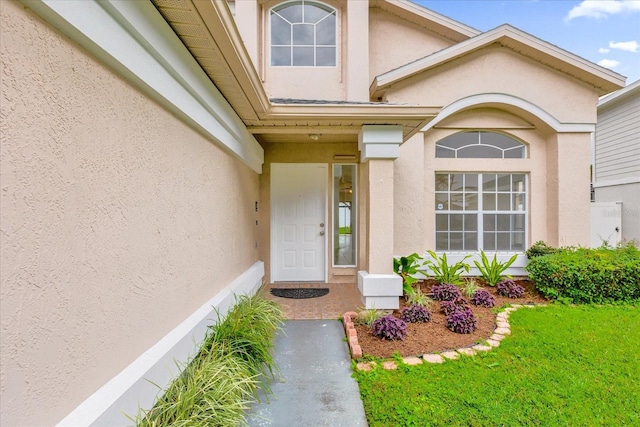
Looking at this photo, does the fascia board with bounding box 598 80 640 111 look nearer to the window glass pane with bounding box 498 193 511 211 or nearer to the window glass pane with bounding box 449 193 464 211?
the window glass pane with bounding box 498 193 511 211

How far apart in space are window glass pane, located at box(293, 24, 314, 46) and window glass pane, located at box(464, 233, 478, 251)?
19.4ft

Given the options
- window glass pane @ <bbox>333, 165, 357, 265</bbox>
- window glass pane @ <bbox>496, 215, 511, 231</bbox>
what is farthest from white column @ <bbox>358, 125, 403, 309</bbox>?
window glass pane @ <bbox>496, 215, 511, 231</bbox>

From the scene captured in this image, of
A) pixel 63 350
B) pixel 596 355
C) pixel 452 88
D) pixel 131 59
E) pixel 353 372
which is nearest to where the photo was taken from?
pixel 63 350

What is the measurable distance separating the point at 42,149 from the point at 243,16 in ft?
23.7

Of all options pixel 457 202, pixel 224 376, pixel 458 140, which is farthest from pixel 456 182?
pixel 224 376

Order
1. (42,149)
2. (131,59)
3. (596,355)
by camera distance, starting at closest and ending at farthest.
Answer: (42,149)
(131,59)
(596,355)

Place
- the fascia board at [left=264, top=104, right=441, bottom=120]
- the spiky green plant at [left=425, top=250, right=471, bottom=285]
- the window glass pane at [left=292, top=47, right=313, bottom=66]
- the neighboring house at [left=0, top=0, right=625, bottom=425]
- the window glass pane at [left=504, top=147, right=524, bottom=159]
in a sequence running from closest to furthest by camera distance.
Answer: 1. the neighboring house at [left=0, top=0, right=625, bottom=425]
2. the fascia board at [left=264, top=104, right=441, bottom=120]
3. the spiky green plant at [left=425, top=250, right=471, bottom=285]
4. the window glass pane at [left=504, top=147, right=524, bottom=159]
5. the window glass pane at [left=292, top=47, right=313, bottom=66]

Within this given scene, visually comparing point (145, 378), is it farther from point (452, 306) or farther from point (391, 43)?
point (391, 43)

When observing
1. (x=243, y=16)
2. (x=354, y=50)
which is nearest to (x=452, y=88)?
(x=354, y=50)

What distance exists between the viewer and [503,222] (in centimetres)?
743

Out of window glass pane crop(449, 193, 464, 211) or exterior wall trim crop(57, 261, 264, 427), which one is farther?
window glass pane crop(449, 193, 464, 211)

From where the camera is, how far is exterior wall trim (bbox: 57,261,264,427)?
5.75 ft

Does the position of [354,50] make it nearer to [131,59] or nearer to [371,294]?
[371,294]

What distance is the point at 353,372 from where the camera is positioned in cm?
345
